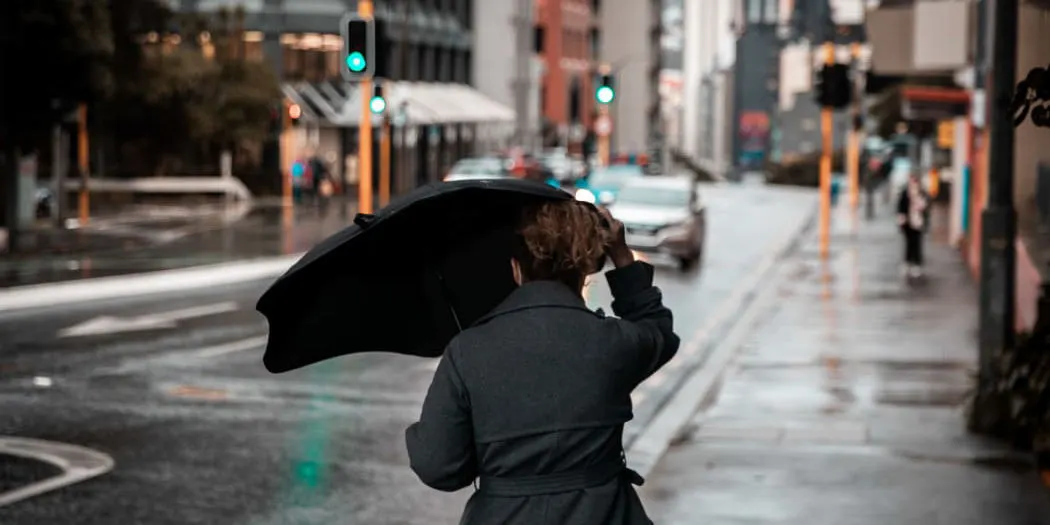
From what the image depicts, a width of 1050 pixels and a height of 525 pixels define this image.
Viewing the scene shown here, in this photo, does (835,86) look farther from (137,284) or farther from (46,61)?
(46,61)

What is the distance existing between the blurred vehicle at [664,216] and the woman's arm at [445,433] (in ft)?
97.5

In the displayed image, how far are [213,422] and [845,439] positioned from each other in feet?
Result: 14.0

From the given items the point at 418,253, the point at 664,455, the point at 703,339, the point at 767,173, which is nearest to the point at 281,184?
the point at 767,173

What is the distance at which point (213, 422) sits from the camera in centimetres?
1363

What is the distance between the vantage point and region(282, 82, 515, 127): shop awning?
7500 centimetres

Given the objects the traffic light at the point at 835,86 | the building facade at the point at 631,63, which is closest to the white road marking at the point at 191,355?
the traffic light at the point at 835,86

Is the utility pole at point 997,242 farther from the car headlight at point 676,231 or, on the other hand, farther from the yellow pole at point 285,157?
the yellow pole at point 285,157

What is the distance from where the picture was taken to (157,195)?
206 feet

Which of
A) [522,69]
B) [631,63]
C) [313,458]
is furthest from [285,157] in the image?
[631,63]

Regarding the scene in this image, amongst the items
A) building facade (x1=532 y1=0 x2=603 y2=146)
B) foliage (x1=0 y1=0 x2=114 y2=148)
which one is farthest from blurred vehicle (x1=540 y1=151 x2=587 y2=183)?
foliage (x1=0 y1=0 x2=114 y2=148)

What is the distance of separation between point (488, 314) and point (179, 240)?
35653 mm

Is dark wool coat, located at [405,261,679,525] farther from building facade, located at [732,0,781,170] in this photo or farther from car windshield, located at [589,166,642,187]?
building facade, located at [732,0,781,170]

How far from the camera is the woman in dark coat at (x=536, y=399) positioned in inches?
189

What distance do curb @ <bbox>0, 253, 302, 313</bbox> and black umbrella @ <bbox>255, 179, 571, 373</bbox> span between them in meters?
17.0
